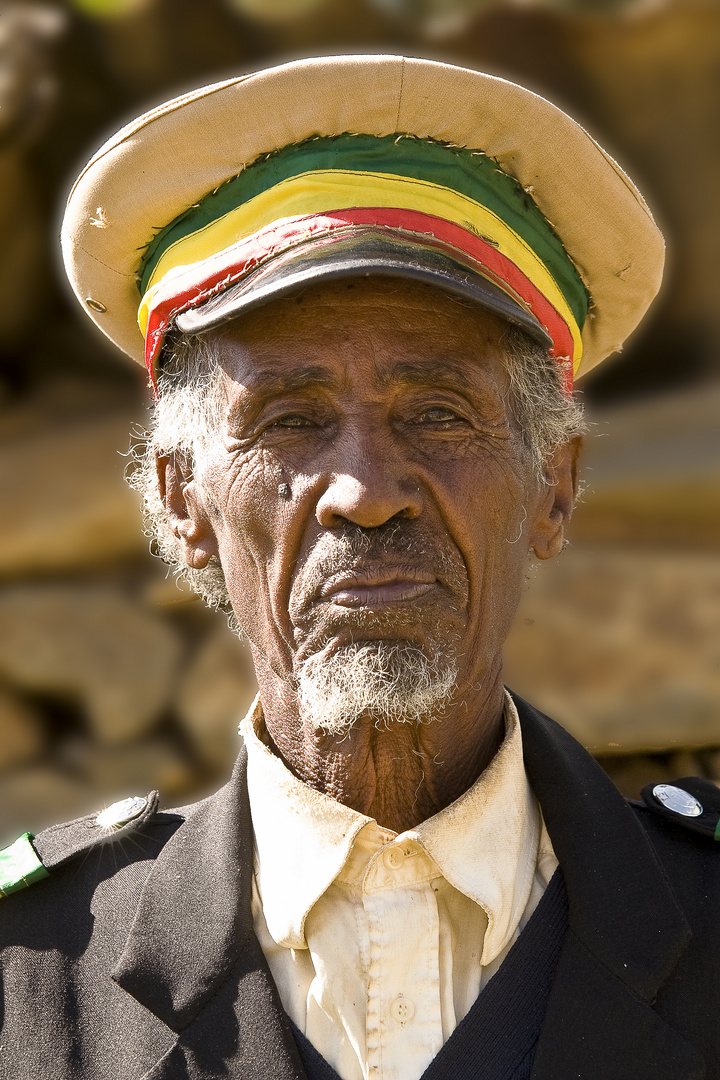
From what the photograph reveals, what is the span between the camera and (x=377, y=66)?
161cm

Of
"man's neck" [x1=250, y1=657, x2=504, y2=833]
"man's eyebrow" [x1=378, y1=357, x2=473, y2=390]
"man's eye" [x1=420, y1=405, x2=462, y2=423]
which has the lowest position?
"man's neck" [x1=250, y1=657, x2=504, y2=833]

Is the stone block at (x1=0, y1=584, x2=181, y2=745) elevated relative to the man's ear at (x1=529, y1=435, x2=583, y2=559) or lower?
elevated

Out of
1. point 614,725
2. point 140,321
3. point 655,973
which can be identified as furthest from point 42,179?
point 655,973

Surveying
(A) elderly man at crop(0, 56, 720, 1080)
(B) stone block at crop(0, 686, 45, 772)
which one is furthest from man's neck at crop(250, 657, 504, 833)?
(B) stone block at crop(0, 686, 45, 772)

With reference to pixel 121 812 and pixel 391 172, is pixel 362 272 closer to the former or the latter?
pixel 391 172

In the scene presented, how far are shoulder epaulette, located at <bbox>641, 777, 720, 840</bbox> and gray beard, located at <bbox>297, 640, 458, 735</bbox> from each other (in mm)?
442

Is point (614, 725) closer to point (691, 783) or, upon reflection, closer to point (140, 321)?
point (691, 783)

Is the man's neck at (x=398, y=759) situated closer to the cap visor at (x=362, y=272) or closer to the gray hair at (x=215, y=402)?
the gray hair at (x=215, y=402)

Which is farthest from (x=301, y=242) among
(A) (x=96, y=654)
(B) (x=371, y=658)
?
(A) (x=96, y=654)

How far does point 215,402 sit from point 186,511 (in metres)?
0.28

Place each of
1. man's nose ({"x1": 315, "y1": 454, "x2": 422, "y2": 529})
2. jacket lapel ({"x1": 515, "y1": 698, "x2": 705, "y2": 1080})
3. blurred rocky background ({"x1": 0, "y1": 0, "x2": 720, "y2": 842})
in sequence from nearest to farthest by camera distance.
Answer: jacket lapel ({"x1": 515, "y1": 698, "x2": 705, "y2": 1080}) → man's nose ({"x1": 315, "y1": 454, "x2": 422, "y2": 529}) → blurred rocky background ({"x1": 0, "y1": 0, "x2": 720, "y2": 842})

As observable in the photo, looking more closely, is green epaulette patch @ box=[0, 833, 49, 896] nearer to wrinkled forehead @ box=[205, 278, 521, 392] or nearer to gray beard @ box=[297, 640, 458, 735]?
gray beard @ box=[297, 640, 458, 735]

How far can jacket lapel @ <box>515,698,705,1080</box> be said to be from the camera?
1534 mm

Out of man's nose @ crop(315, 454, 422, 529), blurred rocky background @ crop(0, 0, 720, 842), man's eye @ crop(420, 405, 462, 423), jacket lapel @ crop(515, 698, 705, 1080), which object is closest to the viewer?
jacket lapel @ crop(515, 698, 705, 1080)
